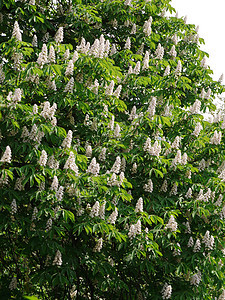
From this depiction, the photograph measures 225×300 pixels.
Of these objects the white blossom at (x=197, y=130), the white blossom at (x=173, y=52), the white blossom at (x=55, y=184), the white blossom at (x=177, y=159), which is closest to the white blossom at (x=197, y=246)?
the white blossom at (x=177, y=159)

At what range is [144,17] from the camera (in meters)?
8.43

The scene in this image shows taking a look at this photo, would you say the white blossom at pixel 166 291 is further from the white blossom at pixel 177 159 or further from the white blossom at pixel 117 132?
the white blossom at pixel 117 132

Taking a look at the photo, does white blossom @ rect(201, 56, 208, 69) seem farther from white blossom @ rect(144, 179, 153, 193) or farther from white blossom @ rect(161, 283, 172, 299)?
white blossom @ rect(161, 283, 172, 299)

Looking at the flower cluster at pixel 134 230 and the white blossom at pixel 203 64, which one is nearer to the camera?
the flower cluster at pixel 134 230

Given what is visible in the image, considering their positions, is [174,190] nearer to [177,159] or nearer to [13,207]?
[177,159]

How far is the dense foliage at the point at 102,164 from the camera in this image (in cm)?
545

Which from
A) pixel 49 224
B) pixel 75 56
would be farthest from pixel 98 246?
pixel 75 56

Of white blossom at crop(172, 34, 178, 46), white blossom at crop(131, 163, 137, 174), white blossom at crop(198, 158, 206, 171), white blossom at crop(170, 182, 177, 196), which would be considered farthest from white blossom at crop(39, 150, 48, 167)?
white blossom at crop(172, 34, 178, 46)

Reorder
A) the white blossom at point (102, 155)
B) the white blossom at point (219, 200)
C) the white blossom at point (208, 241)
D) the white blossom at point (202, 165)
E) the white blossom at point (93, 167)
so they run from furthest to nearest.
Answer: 1. the white blossom at point (202, 165)
2. the white blossom at point (219, 200)
3. the white blossom at point (208, 241)
4. the white blossom at point (102, 155)
5. the white blossom at point (93, 167)

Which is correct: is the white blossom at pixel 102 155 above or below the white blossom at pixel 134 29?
below

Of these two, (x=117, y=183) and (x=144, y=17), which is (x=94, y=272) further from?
(x=144, y=17)

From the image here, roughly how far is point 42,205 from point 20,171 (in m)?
0.58

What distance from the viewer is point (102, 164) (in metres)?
6.47

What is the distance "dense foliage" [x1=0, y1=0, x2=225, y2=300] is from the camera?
5.45 meters
